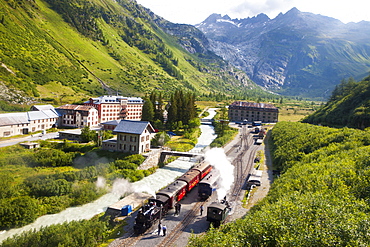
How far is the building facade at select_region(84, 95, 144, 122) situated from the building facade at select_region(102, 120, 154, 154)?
51578mm

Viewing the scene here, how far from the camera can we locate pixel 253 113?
156 meters

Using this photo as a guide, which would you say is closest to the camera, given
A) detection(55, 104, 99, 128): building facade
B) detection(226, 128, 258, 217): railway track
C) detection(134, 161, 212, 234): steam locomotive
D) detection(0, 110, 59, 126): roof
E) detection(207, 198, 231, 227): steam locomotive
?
detection(134, 161, 212, 234): steam locomotive

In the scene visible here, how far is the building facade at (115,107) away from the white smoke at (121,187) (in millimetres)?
69198

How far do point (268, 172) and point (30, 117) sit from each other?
8069 cm

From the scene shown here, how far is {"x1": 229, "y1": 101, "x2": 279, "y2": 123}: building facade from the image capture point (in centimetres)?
15362

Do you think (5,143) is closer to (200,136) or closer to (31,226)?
(31,226)

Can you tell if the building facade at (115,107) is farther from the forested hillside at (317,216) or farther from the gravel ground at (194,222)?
the forested hillside at (317,216)

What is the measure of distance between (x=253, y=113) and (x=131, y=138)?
10960 cm

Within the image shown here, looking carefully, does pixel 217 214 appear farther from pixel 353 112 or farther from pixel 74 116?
pixel 74 116

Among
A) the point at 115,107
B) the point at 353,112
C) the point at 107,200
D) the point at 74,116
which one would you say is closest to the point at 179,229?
the point at 107,200

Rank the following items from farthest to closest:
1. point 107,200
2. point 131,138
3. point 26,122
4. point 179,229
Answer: point 26,122, point 131,138, point 107,200, point 179,229

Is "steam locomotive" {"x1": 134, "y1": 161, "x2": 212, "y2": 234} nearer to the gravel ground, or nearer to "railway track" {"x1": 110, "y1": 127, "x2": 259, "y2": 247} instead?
the gravel ground

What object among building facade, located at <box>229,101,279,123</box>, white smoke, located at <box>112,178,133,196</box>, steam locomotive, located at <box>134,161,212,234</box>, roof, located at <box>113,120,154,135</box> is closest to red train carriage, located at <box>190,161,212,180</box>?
steam locomotive, located at <box>134,161,212,234</box>

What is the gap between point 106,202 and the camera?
41.9 metres
